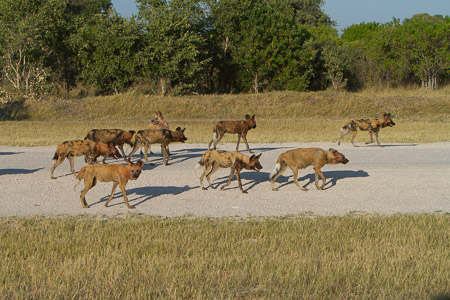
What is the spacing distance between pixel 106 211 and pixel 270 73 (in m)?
40.9

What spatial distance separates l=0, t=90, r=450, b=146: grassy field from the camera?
106ft

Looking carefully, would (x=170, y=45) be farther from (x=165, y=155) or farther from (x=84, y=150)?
(x=84, y=150)

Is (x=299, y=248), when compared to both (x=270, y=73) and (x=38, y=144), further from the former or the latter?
(x=270, y=73)

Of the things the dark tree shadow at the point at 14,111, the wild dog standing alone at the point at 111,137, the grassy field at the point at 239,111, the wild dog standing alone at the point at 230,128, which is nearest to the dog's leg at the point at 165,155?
the wild dog standing alone at the point at 111,137

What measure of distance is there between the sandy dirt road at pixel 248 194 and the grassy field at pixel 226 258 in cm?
84

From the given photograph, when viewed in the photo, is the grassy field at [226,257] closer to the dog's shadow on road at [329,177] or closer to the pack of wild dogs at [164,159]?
the pack of wild dogs at [164,159]

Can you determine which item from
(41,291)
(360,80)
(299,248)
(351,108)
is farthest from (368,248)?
(360,80)

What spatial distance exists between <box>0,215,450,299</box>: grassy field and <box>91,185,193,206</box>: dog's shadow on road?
1.53 meters

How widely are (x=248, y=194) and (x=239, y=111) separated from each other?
27.9m

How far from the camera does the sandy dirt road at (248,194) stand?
1050 centimetres

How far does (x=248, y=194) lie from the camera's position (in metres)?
11.9

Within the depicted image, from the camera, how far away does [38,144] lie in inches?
849

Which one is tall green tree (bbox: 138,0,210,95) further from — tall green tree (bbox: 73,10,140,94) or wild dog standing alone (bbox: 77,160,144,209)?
wild dog standing alone (bbox: 77,160,144,209)

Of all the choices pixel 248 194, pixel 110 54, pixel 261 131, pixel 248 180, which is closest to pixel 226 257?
pixel 248 194
